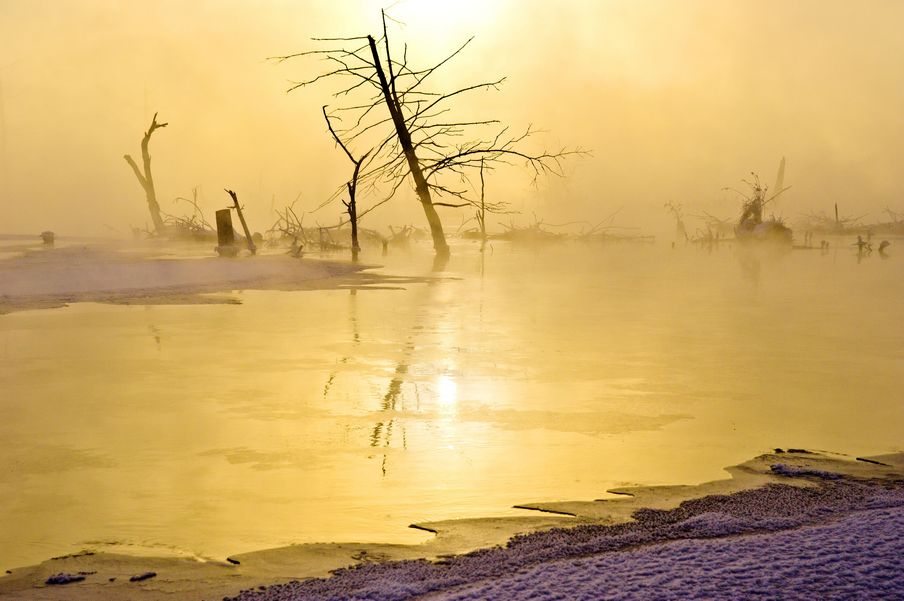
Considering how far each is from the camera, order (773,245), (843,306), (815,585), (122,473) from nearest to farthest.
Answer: (815,585)
(122,473)
(843,306)
(773,245)

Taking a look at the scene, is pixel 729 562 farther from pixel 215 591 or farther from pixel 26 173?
pixel 26 173

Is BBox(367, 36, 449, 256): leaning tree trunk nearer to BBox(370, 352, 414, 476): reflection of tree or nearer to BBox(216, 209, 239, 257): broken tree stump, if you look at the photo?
BBox(216, 209, 239, 257): broken tree stump

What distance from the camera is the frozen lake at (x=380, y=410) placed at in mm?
3881

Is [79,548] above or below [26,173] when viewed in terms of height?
below

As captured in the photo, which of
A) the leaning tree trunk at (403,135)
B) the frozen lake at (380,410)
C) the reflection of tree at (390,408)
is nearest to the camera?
the frozen lake at (380,410)

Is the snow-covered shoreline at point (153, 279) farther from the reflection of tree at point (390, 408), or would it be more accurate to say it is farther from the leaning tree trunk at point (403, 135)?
the reflection of tree at point (390, 408)

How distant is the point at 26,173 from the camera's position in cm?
6481

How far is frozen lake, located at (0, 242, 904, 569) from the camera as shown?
388 centimetres

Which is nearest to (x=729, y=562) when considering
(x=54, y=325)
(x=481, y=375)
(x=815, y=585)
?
(x=815, y=585)

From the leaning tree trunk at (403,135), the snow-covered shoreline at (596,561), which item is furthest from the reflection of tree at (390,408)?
the leaning tree trunk at (403,135)

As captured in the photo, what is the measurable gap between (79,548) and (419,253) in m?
23.3

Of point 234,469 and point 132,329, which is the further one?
point 132,329

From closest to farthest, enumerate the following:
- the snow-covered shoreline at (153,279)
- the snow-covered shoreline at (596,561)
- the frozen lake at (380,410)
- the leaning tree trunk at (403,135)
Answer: the snow-covered shoreline at (596,561) → the frozen lake at (380,410) → the snow-covered shoreline at (153,279) → the leaning tree trunk at (403,135)

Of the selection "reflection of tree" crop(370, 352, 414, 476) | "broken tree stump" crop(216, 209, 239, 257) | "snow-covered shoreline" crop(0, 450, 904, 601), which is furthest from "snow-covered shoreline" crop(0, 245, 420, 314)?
"snow-covered shoreline" crop(0, 450, 904, 601)
